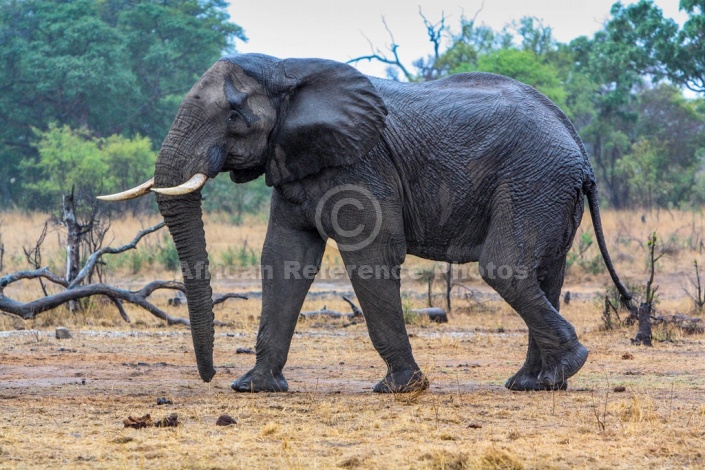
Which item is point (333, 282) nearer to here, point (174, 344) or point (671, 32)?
point (174, 344)

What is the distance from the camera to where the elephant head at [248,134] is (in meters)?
6.73

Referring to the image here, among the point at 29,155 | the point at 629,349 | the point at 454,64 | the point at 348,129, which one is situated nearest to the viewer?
the point at 348,129

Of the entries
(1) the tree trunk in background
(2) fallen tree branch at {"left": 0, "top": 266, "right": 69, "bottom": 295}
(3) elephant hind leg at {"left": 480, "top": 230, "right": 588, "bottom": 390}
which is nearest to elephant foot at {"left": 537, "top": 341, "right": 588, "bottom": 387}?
(3) elephant hind leg at {"left": 480, "top": 230, "right": 588, "bottom": 390}

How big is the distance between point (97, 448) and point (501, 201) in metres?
3.19

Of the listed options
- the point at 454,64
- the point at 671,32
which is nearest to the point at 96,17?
the point at 454,64

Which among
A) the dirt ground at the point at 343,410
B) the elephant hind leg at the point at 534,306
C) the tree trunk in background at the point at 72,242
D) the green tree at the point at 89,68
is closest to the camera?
the dirt ground at the point at 343,410

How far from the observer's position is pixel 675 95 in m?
37.9

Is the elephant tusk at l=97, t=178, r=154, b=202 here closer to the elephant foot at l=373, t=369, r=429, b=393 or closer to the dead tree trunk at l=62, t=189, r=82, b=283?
the elephant foot at l=373, t=369, r=429, b=393

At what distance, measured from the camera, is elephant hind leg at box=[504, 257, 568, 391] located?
24.5ft

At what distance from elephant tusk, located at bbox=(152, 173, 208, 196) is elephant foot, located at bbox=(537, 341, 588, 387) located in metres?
2.49

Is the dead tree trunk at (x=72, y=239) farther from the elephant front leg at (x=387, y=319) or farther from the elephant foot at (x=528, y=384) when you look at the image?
the elephant foot at (x=528, y=384)

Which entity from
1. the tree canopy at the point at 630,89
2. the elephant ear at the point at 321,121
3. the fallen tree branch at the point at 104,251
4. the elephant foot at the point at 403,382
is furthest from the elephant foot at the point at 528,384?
the tree canopy at the point at 630,89

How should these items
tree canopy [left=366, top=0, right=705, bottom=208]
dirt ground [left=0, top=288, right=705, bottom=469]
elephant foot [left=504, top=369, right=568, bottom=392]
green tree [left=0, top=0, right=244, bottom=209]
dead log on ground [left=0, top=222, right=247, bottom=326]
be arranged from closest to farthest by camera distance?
dirt ground [left=0, top=288, right=705, bottom=469] < elephant foot [left=504, top=369, right=568, bottom=392] < dead log on ground [left=0, top=222, right=247, bottom=326] < tree canopy [left=366, top=0, right=705, bottom=208] < green tree [left=0, top=0, right=244, bottom=209]

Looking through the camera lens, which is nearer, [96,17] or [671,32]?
[671,32]
